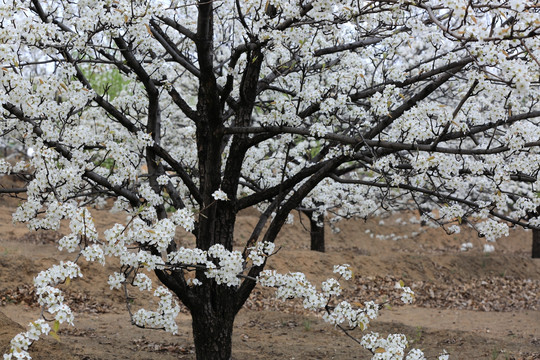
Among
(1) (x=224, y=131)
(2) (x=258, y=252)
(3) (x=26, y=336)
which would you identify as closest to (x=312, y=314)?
(1) (x=224, y=131)

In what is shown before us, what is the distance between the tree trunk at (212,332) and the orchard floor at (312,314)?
163 centimetres

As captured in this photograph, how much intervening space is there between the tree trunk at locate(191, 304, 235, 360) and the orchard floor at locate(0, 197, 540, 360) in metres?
1.63

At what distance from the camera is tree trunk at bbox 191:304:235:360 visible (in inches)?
242

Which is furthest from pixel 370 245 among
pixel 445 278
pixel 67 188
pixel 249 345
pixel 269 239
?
pixel 67 188

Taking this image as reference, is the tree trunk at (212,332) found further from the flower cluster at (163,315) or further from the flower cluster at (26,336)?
the flower cluster at (26,336)

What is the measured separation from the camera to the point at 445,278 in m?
16.3

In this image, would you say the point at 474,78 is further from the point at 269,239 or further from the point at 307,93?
the point at 269,239

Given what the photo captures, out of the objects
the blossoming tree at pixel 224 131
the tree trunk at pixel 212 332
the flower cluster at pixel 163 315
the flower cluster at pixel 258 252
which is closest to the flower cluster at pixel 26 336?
the blossoming tree at pixel 224 131

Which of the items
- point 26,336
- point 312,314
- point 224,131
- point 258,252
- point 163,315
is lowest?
point 26,336

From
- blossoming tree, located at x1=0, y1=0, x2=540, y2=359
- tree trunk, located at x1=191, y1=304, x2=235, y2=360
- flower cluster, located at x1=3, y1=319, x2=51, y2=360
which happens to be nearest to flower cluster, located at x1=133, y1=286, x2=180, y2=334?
blossoming tree, located at x1=0, y1=0, x2=540, y2=359

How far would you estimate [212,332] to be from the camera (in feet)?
20.2

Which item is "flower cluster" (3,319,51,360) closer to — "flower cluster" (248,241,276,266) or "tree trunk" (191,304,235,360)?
"flower cluster" (248,241,276,266)

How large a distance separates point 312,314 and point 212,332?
6633mm

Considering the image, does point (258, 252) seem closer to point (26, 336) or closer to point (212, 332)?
point (212, 332)
